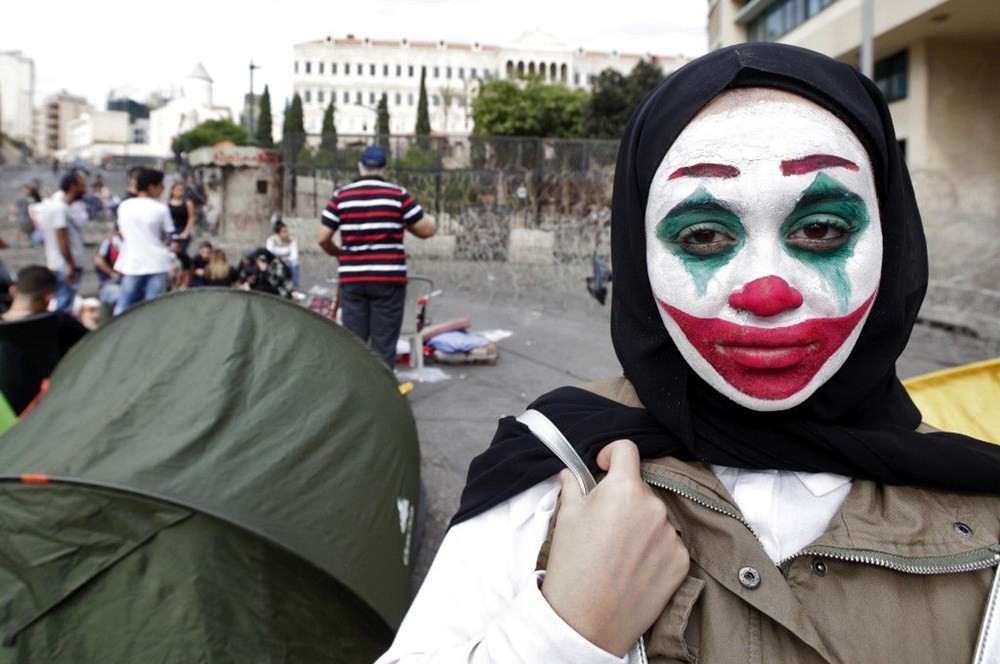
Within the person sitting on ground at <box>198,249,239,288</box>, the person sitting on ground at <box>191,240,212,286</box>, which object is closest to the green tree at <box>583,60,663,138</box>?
the person sitting on ground at <box>191,240,212,286</box>

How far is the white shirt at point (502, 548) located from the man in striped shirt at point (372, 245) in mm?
4371

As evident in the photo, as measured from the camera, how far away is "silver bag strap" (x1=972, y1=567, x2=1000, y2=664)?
1.00 meters

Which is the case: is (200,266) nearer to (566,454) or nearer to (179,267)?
(179,267)

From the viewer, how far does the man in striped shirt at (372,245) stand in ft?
17.8

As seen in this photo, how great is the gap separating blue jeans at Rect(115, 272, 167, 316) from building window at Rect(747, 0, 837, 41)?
15.4 metres

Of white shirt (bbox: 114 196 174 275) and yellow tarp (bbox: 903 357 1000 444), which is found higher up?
white shirt (bbox: 114 196 174 275)

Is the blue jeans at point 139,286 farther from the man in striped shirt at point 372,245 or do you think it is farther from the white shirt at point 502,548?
the white shirt at point 502,548

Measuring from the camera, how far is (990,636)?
100cm

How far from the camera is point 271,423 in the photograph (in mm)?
2828

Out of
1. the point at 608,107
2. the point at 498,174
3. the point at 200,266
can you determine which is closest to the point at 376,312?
the point at 200,266

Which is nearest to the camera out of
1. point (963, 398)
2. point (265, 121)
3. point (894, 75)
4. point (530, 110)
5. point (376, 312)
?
point (963, 398)

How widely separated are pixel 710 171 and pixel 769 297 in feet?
0.66

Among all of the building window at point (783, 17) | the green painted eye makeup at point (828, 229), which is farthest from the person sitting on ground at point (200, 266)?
the building window at point (783, 17)

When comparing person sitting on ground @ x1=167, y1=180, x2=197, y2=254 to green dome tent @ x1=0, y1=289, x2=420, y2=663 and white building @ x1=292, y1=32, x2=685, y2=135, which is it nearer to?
green dome tent @ x1=0, y1=289, x2=420, y2=663
